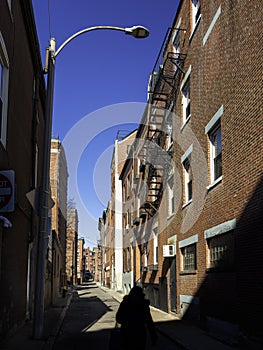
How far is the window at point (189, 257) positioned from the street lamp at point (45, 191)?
6616mm

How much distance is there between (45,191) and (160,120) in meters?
12.6

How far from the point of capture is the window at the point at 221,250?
40.3 feet

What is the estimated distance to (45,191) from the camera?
1140 centimetres

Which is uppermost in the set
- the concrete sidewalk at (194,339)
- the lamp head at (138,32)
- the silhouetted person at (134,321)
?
the lamp head at (138,32)

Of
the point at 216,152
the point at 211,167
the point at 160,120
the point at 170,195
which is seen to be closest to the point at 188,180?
the point at 170,195

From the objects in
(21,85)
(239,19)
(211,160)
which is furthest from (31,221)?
(239,19)

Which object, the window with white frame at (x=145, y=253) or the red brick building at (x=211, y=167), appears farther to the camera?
the window with white frame at (x=145, y=253)

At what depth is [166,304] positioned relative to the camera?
20250 mm

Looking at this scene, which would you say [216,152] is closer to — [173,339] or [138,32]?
[138,32]

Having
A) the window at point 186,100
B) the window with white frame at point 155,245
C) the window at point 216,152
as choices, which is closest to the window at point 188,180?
the window at point 186,100

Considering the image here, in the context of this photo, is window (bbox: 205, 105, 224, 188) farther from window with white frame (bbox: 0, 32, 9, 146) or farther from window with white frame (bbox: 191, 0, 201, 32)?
window with white frame (bbox: 0, 32, 9, 146)

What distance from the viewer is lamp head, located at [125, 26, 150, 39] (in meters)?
11.1

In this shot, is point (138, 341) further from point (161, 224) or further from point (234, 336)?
point (161, 224)

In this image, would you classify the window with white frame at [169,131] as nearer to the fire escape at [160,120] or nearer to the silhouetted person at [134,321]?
the fire escape at [160,120]
